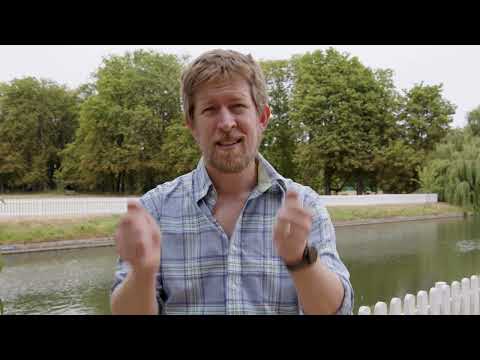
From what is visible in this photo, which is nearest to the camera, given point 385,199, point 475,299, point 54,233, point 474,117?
point 475,299

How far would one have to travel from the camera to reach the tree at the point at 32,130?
23297 mm

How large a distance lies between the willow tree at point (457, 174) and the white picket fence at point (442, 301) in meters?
13.4

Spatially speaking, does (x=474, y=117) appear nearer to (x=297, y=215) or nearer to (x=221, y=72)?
(x=221, y=72)

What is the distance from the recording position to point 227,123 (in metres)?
0.95

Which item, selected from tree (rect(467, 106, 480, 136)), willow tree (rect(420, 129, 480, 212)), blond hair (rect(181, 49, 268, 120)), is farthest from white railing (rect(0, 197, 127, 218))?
tree (rect(467, 106, 480, 136))

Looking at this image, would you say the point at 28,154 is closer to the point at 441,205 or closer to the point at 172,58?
the point at 172,58

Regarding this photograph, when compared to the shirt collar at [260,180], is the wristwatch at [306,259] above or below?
below

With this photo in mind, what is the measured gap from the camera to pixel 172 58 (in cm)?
2088

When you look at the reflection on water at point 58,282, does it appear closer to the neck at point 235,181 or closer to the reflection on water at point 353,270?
the reflection on water at point 353,270

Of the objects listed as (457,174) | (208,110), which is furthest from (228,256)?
(457,174)

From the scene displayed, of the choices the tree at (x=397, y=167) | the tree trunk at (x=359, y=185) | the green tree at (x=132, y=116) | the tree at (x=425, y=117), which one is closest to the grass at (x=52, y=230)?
the green tree at (x=132, y=116)

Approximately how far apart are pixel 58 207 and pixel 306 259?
11367mm
